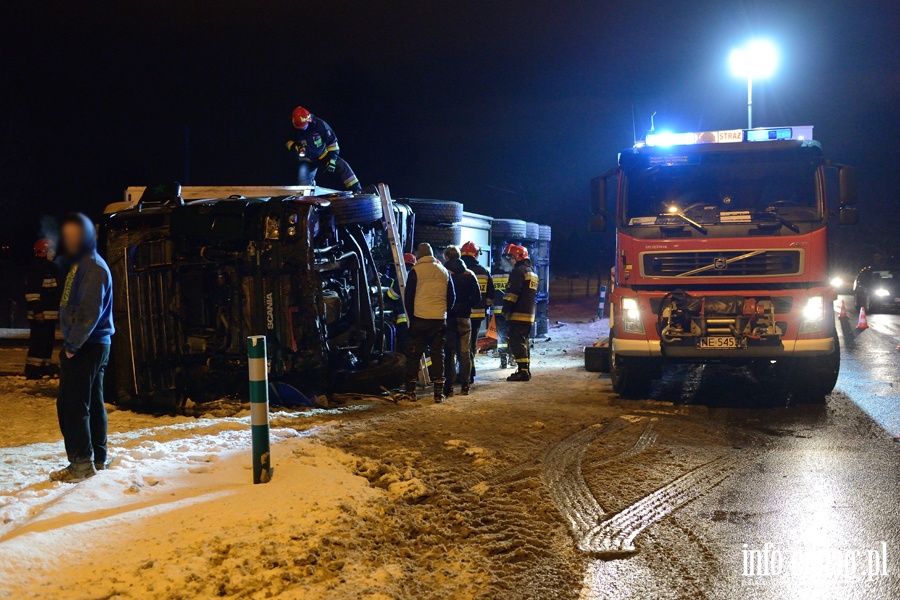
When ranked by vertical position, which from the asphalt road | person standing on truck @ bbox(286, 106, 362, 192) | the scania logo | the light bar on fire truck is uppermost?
person standing on truck @ bbox(286, 106, 362, 192)

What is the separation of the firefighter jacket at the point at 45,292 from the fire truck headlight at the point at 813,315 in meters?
8.71

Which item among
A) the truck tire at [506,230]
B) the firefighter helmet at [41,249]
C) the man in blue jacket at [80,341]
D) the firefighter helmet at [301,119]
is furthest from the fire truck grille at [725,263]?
the firefighter helmet at [41,249]

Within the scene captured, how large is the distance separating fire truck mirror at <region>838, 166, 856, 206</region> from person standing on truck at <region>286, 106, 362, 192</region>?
20.0 ft

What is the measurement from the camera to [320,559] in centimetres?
384

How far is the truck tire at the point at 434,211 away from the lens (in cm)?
1202

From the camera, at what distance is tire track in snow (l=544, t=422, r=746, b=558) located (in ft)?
14.3

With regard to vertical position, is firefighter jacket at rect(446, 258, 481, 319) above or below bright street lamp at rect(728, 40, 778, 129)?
below

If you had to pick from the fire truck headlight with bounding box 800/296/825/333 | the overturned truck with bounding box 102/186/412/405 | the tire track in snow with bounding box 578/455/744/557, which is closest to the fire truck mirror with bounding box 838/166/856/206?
the fire truck headlight with bounding box 800/296/825/333

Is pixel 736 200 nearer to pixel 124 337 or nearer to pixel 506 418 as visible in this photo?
pixel 506 418

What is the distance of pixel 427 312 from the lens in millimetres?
8422

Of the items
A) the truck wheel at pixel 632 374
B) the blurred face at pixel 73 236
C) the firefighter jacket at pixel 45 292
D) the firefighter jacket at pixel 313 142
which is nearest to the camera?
the blurred face at pixel 73 236

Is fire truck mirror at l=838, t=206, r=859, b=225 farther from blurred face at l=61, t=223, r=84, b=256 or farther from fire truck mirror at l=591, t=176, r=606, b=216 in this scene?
blurred face at l=61, t=223, r=84, b=256

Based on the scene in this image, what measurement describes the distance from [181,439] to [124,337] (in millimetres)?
1796

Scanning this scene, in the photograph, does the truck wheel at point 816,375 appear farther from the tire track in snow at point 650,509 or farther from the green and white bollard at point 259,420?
the green and white bollard at point 259,420
